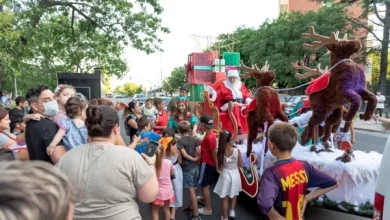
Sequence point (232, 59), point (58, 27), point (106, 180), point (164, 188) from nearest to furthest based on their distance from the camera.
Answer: point (106, 180), point (164, 188), point (232, 59), point (58, 27)

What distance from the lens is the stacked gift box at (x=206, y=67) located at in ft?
29.1

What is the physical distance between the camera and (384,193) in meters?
2.16

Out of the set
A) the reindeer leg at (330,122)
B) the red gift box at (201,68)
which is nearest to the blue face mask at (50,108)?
the reindeer leg at (330,122)

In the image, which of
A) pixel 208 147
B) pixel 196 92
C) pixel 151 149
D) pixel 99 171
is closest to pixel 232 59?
pixel 196 92

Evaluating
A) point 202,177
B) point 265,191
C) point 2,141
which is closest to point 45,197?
point 265,191

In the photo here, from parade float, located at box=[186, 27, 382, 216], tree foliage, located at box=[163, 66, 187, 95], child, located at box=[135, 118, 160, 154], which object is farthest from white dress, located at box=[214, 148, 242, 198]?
tree foliage, located at box=[163, 66, 187, 95]

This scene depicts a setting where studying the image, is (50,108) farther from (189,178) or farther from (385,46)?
(385,46)

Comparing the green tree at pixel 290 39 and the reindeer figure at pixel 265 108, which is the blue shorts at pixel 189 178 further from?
the green tree at pixel 290 39

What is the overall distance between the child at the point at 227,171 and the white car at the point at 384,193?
2521mm

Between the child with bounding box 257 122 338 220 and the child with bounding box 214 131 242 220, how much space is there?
2068 mm

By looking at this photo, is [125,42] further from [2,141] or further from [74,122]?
[74,122]

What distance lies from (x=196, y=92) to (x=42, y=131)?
6.12 metres

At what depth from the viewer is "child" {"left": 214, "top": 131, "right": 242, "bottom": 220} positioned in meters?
4.65

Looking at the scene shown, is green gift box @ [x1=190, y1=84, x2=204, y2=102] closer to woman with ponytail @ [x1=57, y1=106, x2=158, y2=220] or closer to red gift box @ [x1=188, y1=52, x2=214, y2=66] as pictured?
red gift box @ [x1=188, y1=52, x2=214, y2=66]
